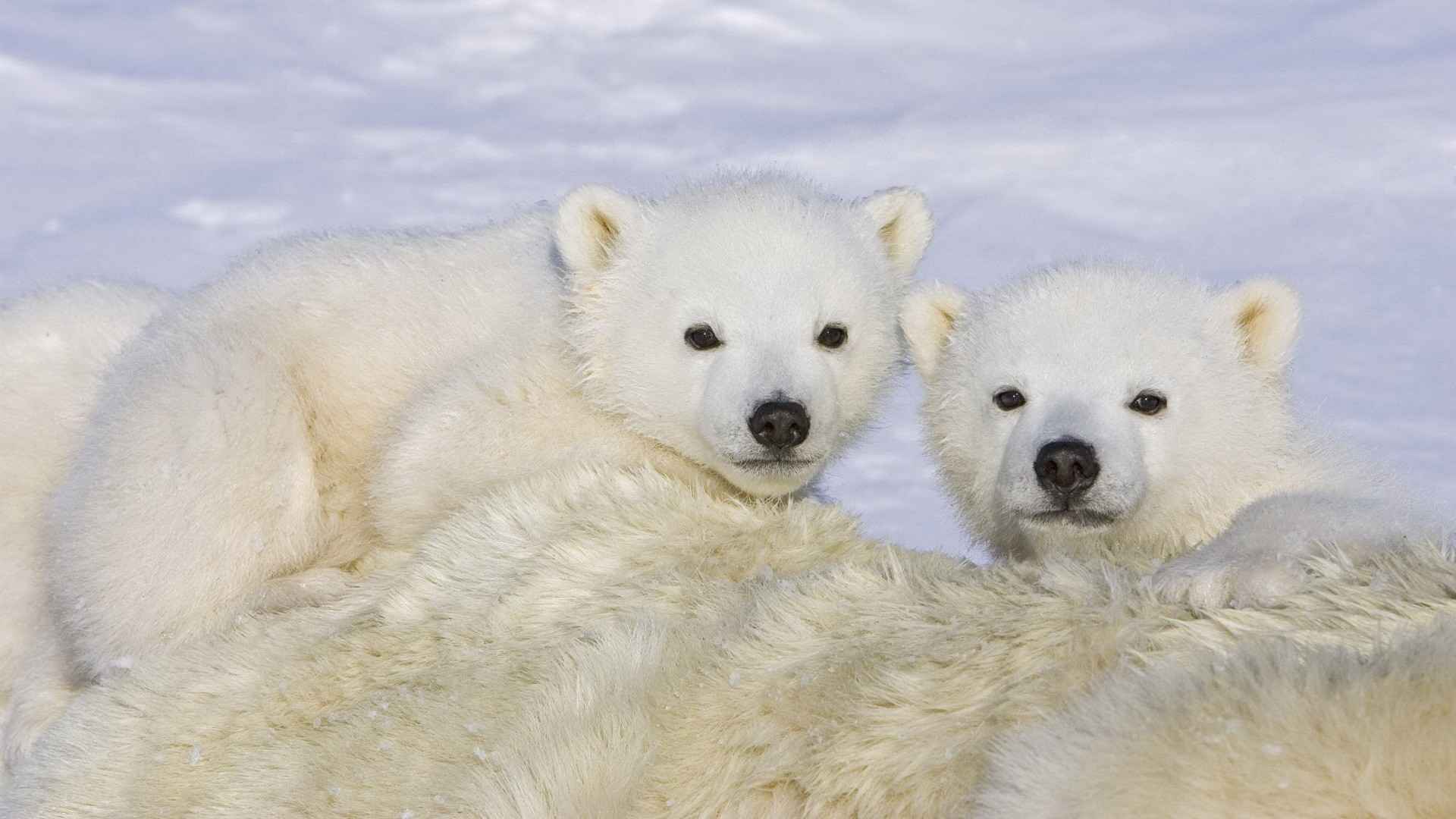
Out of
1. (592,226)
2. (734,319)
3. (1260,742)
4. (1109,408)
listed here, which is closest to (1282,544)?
(1260,742)

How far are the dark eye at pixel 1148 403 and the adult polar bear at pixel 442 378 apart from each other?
0.89m

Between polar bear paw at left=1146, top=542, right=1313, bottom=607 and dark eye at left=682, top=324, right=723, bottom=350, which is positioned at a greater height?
polar bear paw at left=1146, top=542, right=1313, bottom=607

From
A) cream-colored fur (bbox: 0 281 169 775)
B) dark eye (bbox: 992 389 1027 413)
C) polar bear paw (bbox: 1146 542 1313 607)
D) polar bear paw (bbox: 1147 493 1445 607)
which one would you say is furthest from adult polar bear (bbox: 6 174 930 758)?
polar bear paw (bbox: 1146 542 1313 607)

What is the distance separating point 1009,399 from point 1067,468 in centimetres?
54

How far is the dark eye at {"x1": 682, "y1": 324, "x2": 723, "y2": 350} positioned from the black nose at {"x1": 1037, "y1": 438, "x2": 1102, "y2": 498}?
1.18m

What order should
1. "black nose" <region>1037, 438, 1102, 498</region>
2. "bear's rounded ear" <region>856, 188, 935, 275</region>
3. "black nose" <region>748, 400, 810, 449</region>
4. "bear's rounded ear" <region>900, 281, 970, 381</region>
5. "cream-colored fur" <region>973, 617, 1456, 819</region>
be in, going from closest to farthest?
"cream-colored fur" <region>973, 617, 1456, 819</region>, "black nose" <region>1037, 438, 1102, 498</region>, "black nose" <region>748, 400, 810, 449</region>, "bear's rounded ear" <region>900, 281, 970, 381</region>, "bear's rounded ear" <region>856, 188, 935, 275</region>

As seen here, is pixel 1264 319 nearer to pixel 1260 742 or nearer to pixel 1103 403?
pixel 1103 403

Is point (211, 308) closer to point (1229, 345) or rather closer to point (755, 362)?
point (755, 362)

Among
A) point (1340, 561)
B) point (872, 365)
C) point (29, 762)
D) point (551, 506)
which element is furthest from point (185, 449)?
point (1340, 561)

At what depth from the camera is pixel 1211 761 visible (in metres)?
1.72

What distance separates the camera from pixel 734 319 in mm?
4938

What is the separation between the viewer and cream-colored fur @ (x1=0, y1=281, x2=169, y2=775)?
4879 millimetres

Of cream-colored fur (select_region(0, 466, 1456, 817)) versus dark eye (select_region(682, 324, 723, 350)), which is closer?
cream-colored fur (select_region(0, 466, 1456, 817))

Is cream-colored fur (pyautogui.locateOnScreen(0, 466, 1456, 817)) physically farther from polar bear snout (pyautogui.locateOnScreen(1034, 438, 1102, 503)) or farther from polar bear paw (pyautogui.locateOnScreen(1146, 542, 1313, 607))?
polar bear snout (pyautogui.locateOnScreen(1034, 438, 1102, 503))
